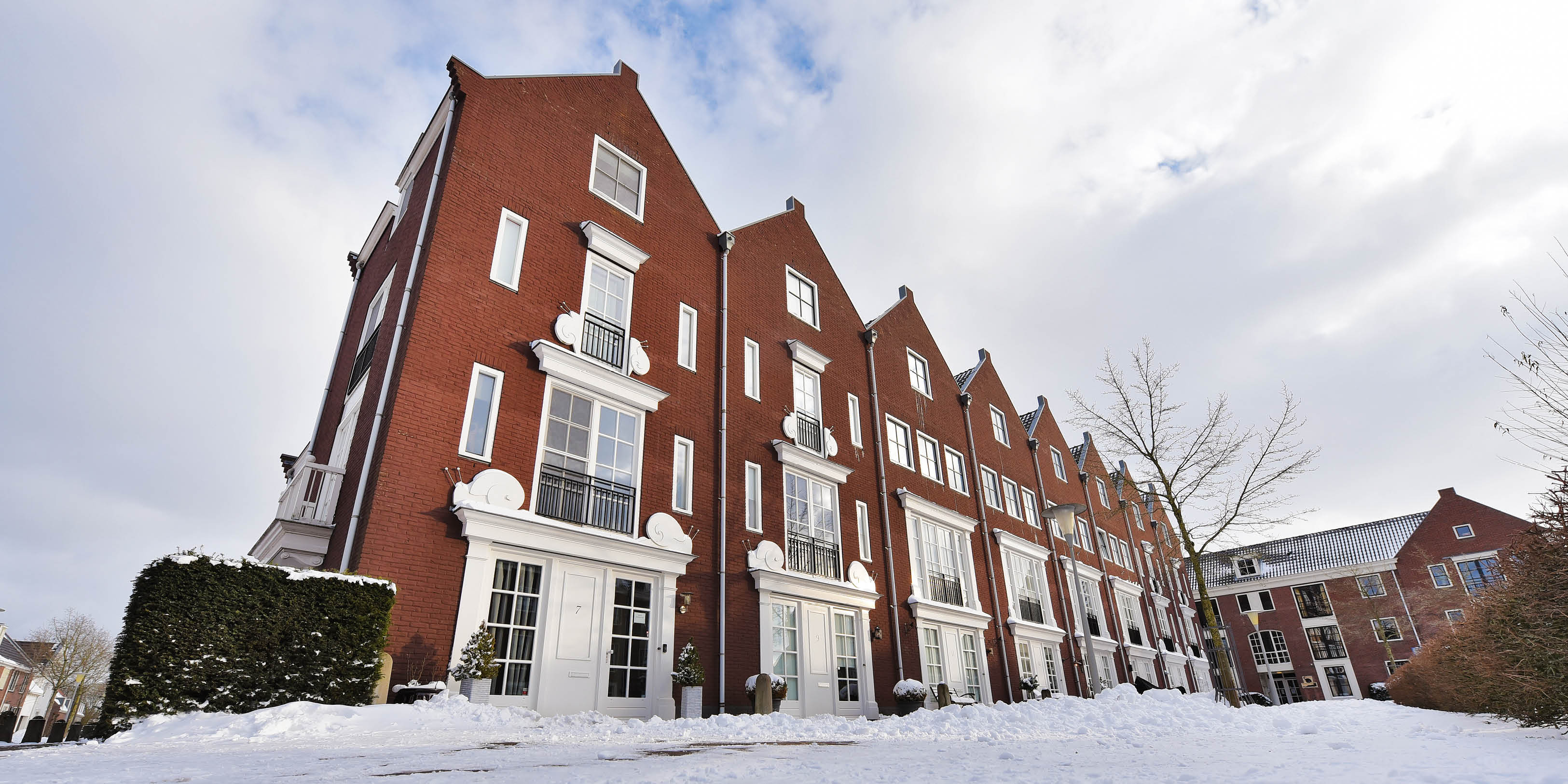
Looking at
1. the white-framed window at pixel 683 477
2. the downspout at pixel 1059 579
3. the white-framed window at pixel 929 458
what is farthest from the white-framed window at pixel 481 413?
the downspout at pixel 1059 579

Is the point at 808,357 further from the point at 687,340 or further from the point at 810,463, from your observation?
the point at 687,340

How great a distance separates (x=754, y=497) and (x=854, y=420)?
5401 millimetres

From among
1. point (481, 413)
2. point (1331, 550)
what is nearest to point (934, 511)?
point (481, 413)

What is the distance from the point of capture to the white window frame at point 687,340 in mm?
15305

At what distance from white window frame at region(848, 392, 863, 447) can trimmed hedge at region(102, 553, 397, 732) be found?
12877 millimetres

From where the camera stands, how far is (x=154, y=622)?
6.94 metres

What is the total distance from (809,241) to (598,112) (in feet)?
24.4

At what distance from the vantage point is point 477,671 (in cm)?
935

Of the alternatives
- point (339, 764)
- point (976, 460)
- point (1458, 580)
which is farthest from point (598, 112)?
point (1458, 580)

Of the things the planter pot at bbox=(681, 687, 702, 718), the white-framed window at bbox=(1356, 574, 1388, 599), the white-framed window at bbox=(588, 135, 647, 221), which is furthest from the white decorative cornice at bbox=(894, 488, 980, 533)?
the white-framed window at bbox=(1356, 574, 1388, 599)

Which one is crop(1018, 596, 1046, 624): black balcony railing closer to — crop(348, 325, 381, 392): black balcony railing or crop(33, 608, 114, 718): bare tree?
crop(348, 325, 381, 392): black balcony railing

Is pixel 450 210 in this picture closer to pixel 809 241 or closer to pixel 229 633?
pixel 229 633

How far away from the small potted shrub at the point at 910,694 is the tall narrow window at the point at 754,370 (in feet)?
23.3

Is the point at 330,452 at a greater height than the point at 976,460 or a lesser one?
lesser
